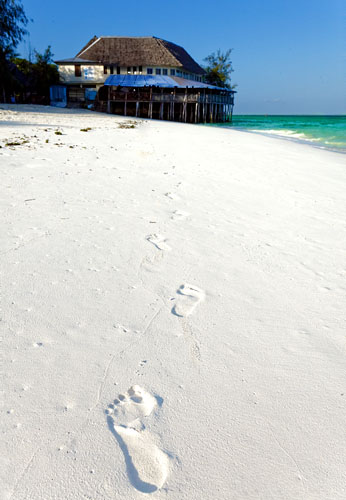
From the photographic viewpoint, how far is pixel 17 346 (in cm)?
203

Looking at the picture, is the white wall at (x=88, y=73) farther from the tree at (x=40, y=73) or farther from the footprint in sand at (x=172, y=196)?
the footprint in sand at (x=172, y=196)

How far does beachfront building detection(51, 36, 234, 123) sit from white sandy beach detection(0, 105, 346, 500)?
31.7 meters

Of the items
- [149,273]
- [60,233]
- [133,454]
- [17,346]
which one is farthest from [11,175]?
[133,454]

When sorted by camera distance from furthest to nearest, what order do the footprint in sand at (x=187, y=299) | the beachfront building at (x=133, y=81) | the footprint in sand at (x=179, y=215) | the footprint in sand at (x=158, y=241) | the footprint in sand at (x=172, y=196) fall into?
the beachfront building at (x=133, y=81) → the footprint in sand at (x=172, y=196) → the footprint in sand at (x=179, y=215) → the footprint in sand at (x=158, y=241) → the footprint in sand at (x=187, y=299)

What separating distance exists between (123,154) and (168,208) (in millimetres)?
3781

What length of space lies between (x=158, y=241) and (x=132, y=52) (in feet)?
138

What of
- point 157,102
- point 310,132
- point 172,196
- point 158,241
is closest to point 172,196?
point 172,196

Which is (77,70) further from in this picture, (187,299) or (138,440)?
(138,440)

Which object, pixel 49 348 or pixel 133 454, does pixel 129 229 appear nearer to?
pixel 49 348

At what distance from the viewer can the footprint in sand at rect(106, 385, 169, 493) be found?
54.4 inches

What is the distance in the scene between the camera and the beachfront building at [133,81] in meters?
34.5

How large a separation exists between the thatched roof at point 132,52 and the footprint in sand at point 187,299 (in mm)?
40957

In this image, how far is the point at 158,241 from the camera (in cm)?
356

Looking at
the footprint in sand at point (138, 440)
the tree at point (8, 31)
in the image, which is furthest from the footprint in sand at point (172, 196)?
the tree at point (8, 31)
